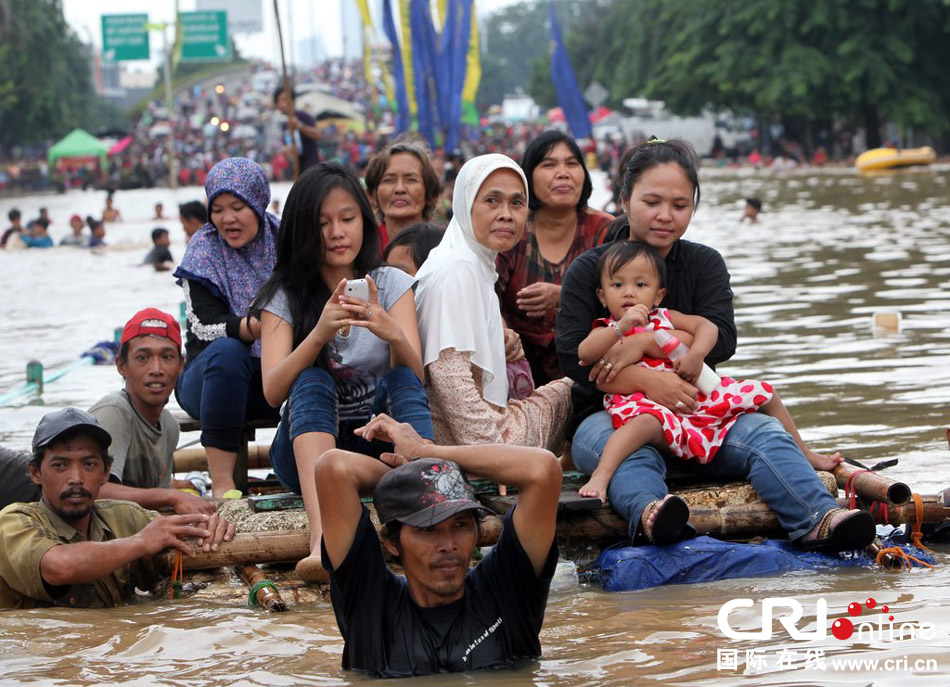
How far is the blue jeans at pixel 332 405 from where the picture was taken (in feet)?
16.9

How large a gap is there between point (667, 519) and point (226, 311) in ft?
7.76

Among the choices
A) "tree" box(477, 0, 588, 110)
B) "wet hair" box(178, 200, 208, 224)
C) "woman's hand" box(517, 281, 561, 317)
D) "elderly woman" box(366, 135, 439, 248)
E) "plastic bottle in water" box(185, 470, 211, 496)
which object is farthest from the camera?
"tree" box(477, 0, 588, 110)

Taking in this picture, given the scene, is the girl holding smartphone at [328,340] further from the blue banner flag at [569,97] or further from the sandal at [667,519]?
the blue banner flag at [569,97]

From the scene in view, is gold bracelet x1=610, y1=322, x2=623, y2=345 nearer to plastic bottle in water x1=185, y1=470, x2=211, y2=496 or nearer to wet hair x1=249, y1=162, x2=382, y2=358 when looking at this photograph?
wet hair x1=249, y1=162, x2=382, y2=358

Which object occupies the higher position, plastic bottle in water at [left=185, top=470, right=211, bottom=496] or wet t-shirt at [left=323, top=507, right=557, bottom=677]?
wet t-shirt at [left=323, top=507, right=557, bottom=677]

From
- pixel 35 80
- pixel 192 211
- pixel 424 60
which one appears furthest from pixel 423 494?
pixel 35 80

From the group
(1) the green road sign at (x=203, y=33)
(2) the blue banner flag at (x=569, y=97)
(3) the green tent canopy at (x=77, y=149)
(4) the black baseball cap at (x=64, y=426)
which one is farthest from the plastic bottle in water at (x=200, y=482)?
(3) the green tent canopy at (x=77, y=149)

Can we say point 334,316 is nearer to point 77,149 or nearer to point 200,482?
point 200,482

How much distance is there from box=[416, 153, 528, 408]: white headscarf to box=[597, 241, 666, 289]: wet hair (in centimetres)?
43

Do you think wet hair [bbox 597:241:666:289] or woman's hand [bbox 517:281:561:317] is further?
woman's hand [bbox 517:281:561:317]

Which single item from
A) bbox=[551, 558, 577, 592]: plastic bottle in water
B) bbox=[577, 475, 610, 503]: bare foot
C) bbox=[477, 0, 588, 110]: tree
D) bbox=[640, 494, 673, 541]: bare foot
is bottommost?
bbox=[551, 558, 577, 592]: plastic bottle in water

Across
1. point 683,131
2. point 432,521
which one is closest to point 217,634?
point 432,521

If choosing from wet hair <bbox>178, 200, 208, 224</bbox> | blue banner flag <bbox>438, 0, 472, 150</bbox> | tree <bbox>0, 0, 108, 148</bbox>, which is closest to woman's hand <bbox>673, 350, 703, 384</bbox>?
wet hair <bbox>178, 200, 208, 224</bbox>

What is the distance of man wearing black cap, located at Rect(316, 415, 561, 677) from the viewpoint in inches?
152
